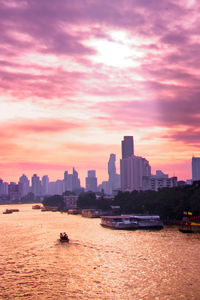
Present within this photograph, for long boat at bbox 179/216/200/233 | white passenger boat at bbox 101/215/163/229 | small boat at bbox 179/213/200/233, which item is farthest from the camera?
white passenger boat at bbox 101/215/163/229

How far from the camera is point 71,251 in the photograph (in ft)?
247

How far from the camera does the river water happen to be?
47219mm

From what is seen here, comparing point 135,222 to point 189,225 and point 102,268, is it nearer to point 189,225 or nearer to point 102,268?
point 189,225

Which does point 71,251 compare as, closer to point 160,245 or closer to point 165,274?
point 160,245

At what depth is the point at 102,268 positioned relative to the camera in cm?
5909

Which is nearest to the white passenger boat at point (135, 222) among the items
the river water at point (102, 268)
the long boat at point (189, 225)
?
the long boat at point (189, 225)

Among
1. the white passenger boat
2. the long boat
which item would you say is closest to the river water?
the long boat

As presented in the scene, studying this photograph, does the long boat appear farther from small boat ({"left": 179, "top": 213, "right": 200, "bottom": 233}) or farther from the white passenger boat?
the white passenger boat

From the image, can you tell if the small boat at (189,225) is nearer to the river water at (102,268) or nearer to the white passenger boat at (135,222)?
the river water at (102,268)

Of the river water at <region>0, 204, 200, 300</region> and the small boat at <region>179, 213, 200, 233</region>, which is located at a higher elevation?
the small boat at <region>179, 213, 200, 233</region>

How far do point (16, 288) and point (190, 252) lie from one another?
34709mm

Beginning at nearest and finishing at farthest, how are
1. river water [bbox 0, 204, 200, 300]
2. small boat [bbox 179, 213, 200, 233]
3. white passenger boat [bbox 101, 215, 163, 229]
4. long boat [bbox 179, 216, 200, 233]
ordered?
1. river water [bbox 0, 204, 200, 300]
2. long boat [bbox 179, 216, 200, 233]
3. small boat [bbox 179, 213, 200, 233]
4. white passenger boat [bbox 101, 215, 163, 229]

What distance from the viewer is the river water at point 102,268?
4722cm

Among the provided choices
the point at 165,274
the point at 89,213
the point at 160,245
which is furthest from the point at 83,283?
the point at 89,213
